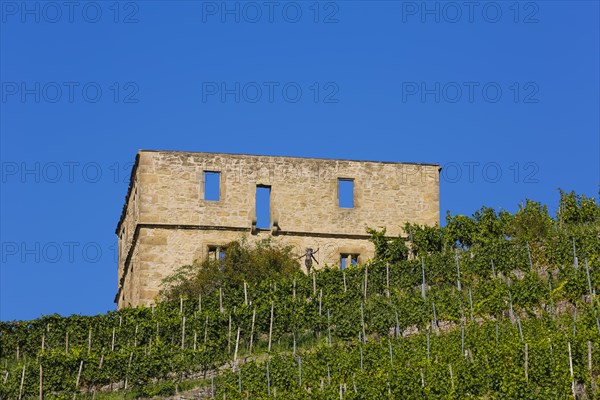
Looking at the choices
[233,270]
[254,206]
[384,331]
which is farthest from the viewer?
[254,206]

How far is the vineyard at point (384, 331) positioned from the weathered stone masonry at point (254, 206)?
6.44 ft

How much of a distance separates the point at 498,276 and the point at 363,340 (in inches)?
127

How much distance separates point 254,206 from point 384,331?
27.4 feet

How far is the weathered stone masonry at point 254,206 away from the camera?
4084cm

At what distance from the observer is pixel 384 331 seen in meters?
33.9

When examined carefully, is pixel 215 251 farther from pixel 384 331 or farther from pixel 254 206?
pixel 384 331

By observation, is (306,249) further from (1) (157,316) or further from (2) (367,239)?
(1) (157,316)

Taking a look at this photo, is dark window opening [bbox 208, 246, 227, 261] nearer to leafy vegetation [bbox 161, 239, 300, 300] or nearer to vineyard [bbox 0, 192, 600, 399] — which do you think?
leafy vegetation [bbox 161, 239, 300, 300]

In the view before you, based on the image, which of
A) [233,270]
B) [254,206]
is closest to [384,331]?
[233,270]

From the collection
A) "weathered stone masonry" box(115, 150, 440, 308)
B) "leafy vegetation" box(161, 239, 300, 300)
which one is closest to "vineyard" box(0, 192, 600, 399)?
"leafy vegetation" box(161, 239, 300, 300)

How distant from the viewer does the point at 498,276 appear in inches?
1363

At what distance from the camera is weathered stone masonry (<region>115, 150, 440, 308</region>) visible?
4084cm

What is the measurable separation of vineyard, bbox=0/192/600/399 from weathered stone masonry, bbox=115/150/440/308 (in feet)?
6.44

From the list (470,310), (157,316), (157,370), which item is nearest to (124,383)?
(157,370)
